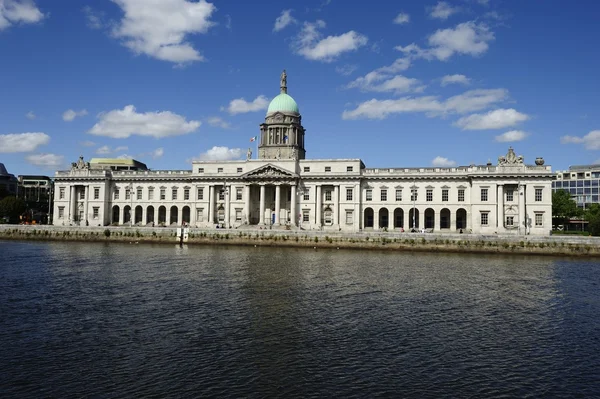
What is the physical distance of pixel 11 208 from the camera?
109m

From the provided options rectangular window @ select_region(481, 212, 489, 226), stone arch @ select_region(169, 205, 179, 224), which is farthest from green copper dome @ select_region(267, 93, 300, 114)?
rectangular window @ select_region(481, 212, 489, 226)

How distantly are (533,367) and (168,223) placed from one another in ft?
278

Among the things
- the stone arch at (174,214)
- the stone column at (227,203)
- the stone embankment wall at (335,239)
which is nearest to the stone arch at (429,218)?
the stone embankment wall at (335,239)

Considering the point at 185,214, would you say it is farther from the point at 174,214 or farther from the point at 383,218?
the point at 383,218

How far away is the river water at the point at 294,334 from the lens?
16.9 metres

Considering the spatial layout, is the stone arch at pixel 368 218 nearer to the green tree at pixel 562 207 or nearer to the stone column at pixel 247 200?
the stone column at pixel 247 200

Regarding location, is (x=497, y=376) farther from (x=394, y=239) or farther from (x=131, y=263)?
(x=394, y=239)

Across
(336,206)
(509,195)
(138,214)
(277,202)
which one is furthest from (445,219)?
(138,214)

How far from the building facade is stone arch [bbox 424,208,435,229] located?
0.59 ft

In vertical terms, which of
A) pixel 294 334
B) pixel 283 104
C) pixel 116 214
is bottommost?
pixel 294 334

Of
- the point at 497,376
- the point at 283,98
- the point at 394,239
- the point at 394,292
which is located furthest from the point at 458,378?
the point at 283,98

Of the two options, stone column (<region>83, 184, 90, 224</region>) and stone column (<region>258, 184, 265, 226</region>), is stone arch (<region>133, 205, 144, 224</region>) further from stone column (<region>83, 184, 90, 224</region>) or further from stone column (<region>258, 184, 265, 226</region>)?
stone column (<region>258, 184, 265, 226</region>)

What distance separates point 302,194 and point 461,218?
29.0 m

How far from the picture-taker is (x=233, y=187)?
93.3 m
